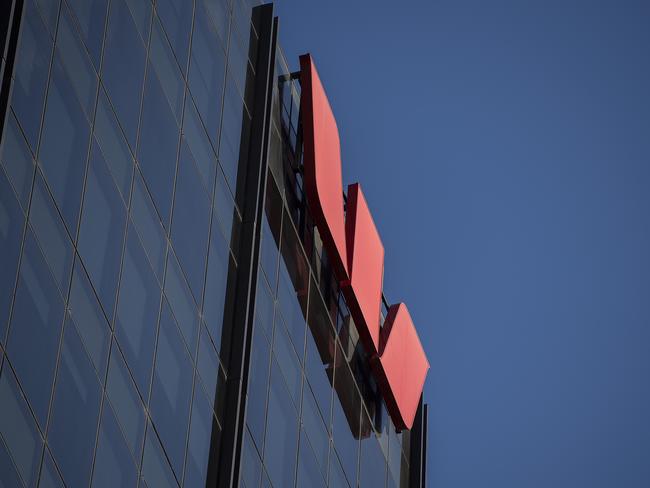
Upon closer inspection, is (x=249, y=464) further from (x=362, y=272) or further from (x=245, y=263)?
(x=362, y=272)

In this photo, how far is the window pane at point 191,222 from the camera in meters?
27.0

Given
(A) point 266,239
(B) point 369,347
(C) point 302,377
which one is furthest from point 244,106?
(B) point 369,347

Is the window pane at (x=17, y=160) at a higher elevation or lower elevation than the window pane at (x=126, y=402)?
higher

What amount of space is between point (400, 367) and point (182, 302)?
50.8 feet

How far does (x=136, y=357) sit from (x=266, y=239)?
829 cm

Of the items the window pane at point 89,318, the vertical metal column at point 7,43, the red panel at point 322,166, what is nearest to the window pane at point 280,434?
the red panel at point 322,166

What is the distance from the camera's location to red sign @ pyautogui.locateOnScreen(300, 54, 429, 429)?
34938 mm

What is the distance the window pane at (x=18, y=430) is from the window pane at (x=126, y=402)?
114 inches

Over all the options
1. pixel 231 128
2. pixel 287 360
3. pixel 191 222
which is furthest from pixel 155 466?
pixel 231 128

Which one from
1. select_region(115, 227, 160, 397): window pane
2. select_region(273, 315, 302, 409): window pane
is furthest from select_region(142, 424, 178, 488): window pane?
select_region(273, 315, 302, 409): window pane

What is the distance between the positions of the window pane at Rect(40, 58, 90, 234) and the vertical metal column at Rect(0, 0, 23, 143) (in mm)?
1124

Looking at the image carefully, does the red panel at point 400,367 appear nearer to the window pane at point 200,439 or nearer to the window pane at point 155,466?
the window pane at point 200,439

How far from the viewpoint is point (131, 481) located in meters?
23.0

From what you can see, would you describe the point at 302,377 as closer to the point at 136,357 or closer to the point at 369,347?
the point at 369,347
